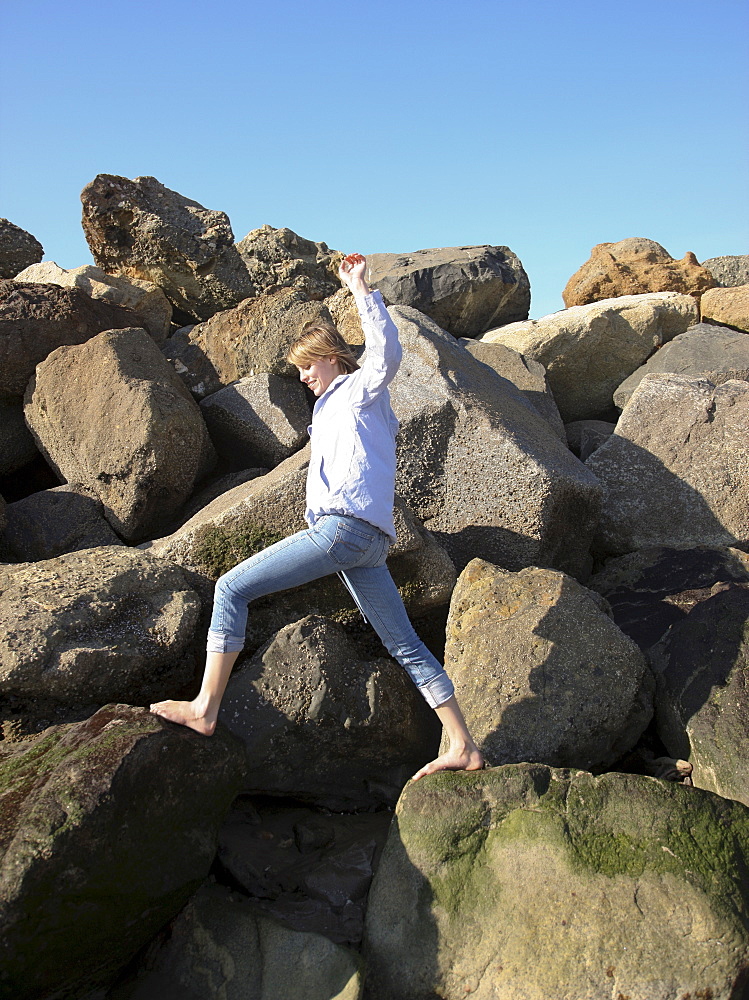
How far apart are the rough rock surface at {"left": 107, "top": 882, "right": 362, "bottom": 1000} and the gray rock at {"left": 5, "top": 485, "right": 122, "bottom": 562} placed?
8.70 feet

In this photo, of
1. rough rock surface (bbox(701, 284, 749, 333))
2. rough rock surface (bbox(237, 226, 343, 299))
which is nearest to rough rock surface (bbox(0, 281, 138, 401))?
rough rock surface (bbox(237, 226, 343, 299))

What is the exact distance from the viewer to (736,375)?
6766 millimetres

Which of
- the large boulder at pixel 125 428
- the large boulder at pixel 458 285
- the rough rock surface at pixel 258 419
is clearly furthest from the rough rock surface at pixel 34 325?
the large boulder at pixel 458 285

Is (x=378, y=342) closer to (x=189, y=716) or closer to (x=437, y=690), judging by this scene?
(x=437, y=690)

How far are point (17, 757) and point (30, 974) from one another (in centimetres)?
74

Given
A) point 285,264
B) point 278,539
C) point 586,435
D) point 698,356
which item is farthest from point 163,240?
point 698,356

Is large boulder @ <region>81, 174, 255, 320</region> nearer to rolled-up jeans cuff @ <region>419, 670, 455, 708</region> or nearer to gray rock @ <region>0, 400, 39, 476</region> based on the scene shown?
gray rock @ <region>0, 400, 39, 476</region>

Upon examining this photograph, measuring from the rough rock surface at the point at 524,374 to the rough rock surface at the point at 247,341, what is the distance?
1475 mm

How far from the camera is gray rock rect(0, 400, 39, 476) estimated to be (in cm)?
600

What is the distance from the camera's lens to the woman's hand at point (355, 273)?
302cm

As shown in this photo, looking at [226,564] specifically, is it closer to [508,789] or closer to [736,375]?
[508,789]

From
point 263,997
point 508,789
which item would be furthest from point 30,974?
point 508,789

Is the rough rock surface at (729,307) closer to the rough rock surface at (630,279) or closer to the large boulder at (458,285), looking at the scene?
the rough rock surface at (630,279)

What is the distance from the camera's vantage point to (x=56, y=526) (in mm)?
5094
